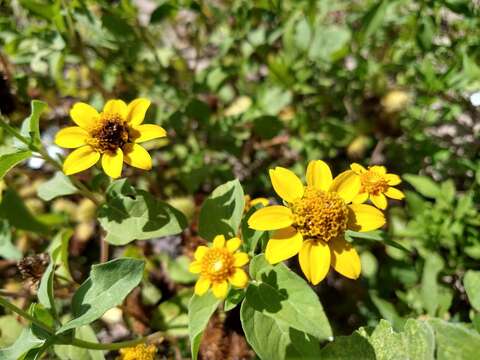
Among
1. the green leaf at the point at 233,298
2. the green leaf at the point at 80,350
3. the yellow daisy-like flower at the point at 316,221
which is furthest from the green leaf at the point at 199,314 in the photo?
the green leaf at the point at 80,350

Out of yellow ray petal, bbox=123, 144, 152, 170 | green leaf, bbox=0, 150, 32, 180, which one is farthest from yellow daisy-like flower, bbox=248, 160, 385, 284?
green leaf, bbox=0, 150, 32, 180

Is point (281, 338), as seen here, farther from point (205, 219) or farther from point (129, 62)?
point (129, 62)

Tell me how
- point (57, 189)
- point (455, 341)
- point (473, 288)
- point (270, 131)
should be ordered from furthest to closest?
point (270, 131) < point (57, 189) < point (473, 288) < point (455, 341)

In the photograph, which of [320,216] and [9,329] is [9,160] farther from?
[9,329]

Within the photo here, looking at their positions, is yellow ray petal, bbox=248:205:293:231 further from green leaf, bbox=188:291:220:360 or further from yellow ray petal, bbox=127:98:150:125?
yellow ray petal, bbox=127:98:150:125

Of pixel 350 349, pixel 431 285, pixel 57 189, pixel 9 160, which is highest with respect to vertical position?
pixel 9 160

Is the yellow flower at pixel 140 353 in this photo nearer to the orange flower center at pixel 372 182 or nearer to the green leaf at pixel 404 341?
the green leaf at pixel 404 341

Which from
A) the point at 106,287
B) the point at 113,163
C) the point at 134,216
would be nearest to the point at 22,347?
the point at 106,287
